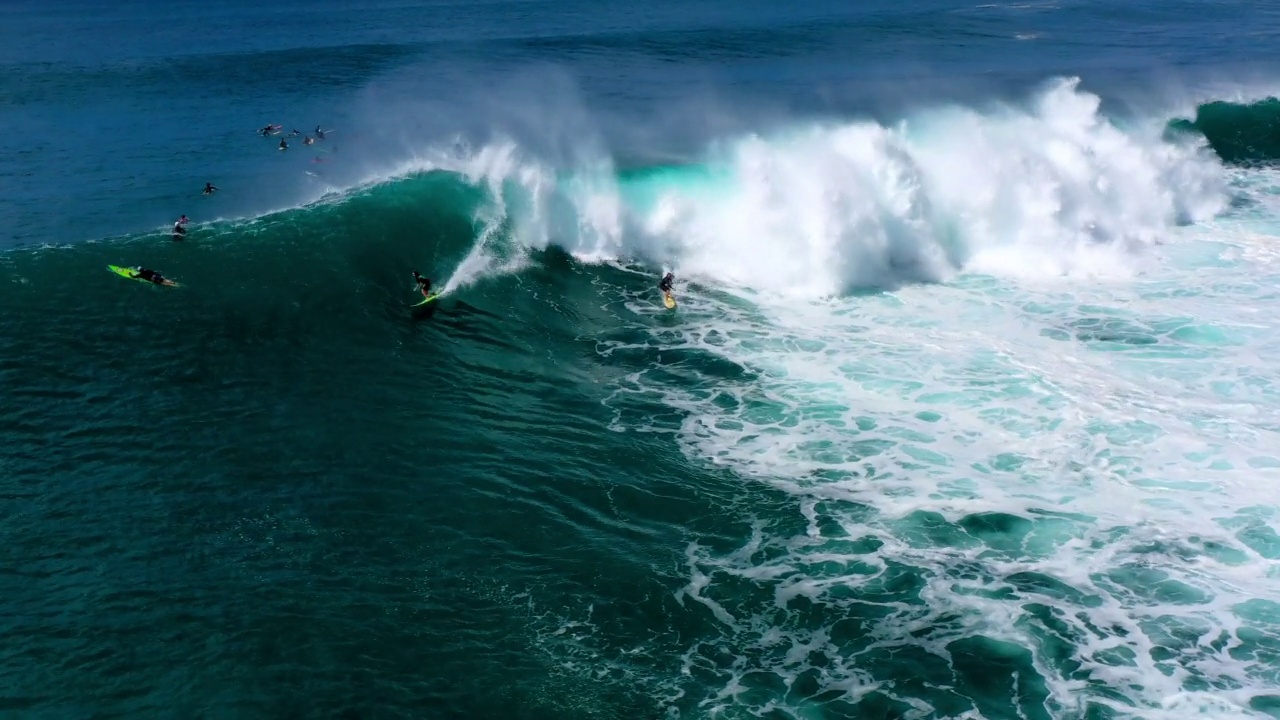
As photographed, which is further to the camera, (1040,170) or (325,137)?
(325,137)

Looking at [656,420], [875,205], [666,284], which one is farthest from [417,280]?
[875,205]

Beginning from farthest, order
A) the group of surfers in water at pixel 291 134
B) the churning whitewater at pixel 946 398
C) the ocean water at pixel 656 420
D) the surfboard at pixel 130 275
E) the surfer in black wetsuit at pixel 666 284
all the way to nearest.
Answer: the group of surfers in water at pixel 291 134
the surfer in black wetsuit at pixel 666 284
the surfboard at pixel 130 275
the churning whitewater at pixel 946 398
the ocean water at pixel 656 420

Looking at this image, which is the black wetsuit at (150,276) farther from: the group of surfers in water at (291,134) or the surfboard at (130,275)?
the group of surfers in water at (291,134)

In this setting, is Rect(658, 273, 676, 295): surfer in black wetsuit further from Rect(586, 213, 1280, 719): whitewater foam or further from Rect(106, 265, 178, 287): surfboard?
Rect(106, 265, 178, 287): surfboard

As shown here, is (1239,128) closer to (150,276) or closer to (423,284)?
(423,284)

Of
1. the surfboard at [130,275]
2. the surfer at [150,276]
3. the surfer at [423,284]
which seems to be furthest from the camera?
the surfer at [423,284]

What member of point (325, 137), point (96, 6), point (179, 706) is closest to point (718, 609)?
point (179, 706)

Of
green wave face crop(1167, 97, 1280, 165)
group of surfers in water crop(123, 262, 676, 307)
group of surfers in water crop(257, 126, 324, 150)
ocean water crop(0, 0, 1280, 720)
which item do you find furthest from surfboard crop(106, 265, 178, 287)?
green wave face crop(1167, 97, 1280, 165)

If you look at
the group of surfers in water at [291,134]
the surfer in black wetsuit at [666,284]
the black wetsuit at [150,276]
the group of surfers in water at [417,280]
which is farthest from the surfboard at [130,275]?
the group of surfers in water at [291,134]

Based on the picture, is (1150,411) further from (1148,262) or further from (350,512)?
(350,512)
